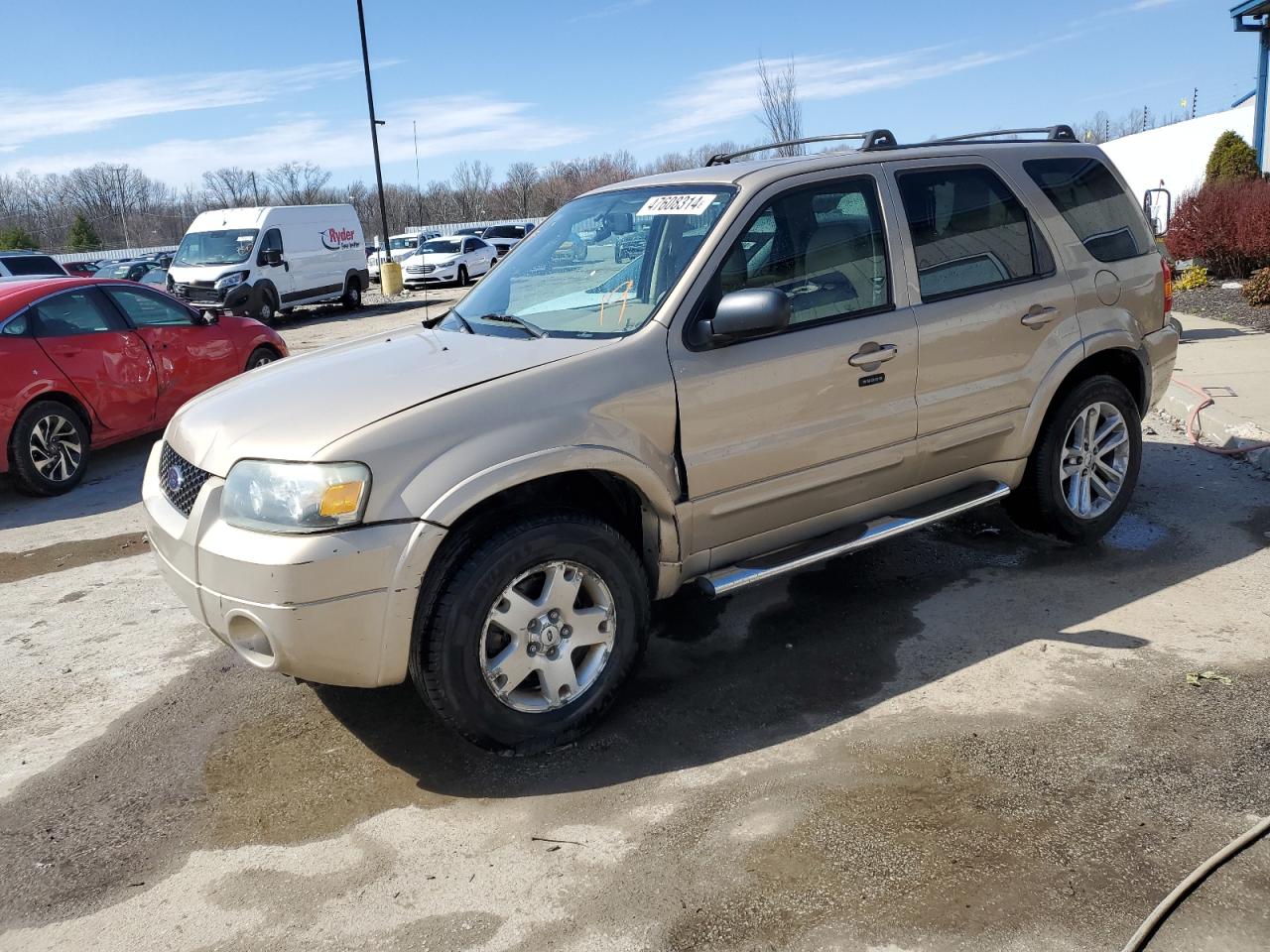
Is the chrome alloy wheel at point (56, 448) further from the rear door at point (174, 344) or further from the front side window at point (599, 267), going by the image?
the front side window at point (599, 267)

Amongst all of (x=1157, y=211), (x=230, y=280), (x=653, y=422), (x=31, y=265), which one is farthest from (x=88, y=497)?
(x=31, y=265)

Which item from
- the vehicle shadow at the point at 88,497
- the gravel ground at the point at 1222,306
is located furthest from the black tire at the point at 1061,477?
the gravel ground at the point at 1222,306

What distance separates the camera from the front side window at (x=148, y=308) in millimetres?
8695

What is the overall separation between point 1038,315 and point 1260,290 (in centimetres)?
1021

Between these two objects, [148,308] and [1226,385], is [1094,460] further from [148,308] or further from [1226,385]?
[148,308]

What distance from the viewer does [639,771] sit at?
3549 mm

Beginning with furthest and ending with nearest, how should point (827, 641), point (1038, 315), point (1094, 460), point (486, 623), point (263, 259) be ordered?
point (263, 259), point (1094, 460), point (1038, 315), point (827, 641), point (486, 623)

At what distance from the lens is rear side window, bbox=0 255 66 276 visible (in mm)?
19969

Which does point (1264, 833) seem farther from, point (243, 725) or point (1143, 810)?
point (243, 725)

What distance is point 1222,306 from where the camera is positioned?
44.2 feet

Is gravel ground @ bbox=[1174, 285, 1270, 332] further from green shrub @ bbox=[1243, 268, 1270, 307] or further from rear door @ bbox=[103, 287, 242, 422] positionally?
rear door @ bbox=[103, 287, 242, 422]

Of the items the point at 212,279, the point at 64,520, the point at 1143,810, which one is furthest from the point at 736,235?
the point at 212,279

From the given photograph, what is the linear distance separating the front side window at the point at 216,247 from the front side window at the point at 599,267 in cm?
1757

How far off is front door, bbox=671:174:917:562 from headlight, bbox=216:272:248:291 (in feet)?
58.5
